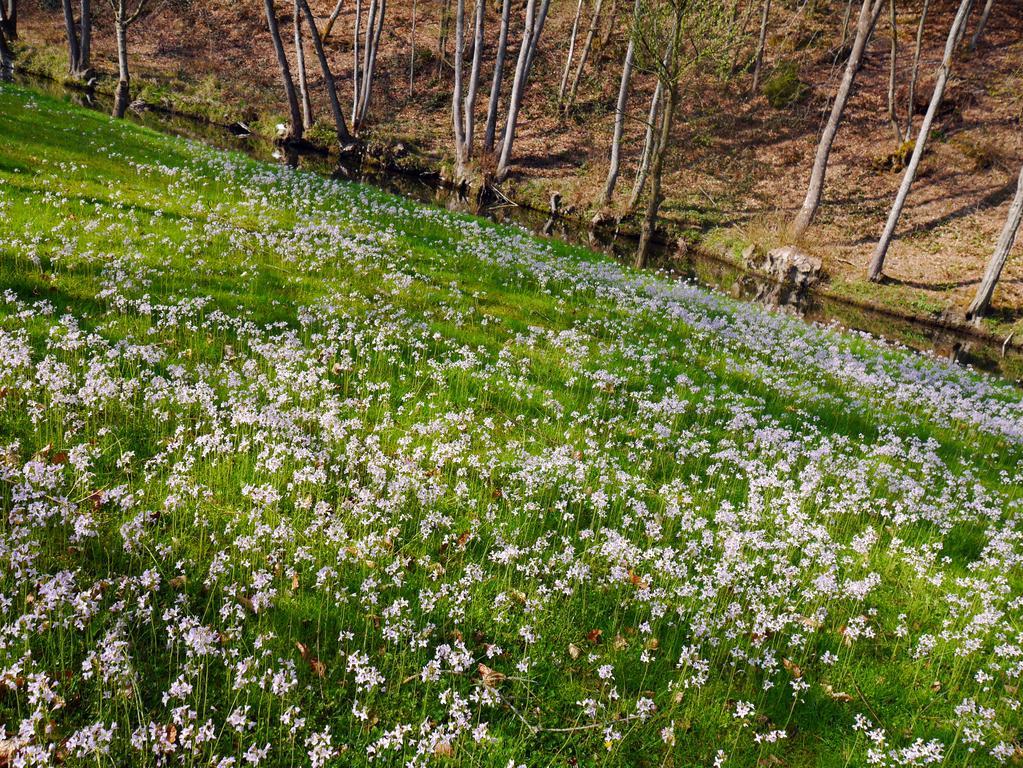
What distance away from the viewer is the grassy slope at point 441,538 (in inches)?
151

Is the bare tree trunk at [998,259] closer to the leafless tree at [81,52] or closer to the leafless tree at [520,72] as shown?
the leafless tree at [520,72]

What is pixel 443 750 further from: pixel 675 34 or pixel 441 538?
pixel 675 34

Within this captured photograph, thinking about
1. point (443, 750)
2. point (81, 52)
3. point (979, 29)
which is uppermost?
point (979, 29)

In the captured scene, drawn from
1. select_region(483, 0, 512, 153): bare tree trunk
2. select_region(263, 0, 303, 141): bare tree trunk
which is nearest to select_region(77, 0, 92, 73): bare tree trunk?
select_region(263, 0, 303, 141): bare tree trunk

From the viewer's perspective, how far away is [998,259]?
79.5 feet

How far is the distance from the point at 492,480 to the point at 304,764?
323 cm

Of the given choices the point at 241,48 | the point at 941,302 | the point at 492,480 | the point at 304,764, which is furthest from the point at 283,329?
the point at 241,48

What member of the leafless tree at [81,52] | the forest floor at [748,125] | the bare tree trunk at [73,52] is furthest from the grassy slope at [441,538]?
the leafless tree at [81,52]

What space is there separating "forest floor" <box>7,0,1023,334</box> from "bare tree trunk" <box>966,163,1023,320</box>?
78cm

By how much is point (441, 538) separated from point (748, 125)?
5052cm

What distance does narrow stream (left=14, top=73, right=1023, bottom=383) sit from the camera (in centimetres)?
2336

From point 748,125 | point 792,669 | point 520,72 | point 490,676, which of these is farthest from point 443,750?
point 748,125

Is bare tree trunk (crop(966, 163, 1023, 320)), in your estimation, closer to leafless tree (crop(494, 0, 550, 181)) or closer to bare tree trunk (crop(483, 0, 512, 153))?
leafless tree (crop(494, 0, 550, 181))

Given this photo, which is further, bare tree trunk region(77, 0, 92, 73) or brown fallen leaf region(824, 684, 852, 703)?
bare tree trunk region(77, 0, 92, 73)
